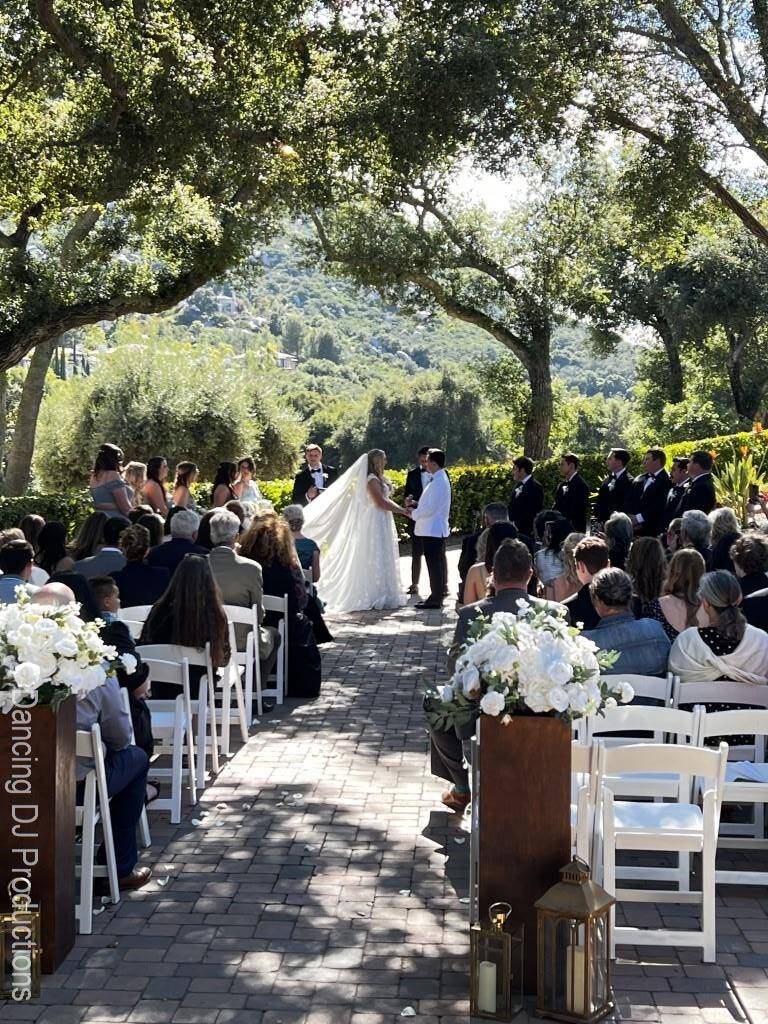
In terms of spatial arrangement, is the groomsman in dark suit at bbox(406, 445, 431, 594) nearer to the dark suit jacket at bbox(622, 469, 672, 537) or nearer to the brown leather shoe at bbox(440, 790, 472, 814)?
the dark suit jacket at bbox(622, 469, 672, 537)

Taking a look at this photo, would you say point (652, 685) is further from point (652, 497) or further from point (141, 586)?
point (652, 497)

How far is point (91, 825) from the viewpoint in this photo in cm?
539

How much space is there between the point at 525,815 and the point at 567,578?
4.81 meters

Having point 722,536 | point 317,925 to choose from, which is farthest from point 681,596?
point 317,925

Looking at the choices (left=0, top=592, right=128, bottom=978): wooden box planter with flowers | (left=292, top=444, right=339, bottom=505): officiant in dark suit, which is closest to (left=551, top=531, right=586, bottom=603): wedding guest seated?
(left=0, top=592, right=128, bottom=978): wooden box planter with flowers

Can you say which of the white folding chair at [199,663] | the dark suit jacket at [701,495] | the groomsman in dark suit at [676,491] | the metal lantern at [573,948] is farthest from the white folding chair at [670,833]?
the groomsman in dark suit at [676,491]

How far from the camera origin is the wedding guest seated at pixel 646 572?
8.16 m

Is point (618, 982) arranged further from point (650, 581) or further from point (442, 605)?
point (442, 605)

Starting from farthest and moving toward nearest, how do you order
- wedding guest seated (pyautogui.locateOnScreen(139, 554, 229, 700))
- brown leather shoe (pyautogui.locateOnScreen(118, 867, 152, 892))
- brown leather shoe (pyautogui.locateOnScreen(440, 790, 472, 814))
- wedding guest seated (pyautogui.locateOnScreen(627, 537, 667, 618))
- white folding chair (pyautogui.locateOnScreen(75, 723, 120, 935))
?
wedding guest seated (pyautogui.locateOnScreen(627, 537, 667, 618)) → wedding guest seated (pyautogui.locateOnScreen(139, 554, 229, 700)) → brown leather shoe (pyautogui.locateOnScreen(440, 790, 472, 814)) → brown leather shoe (pyautogui.locateOnScreen(118, 867, 152, 892)) → white folding chair (pyautogui.locateOnScreen(75, 723, 120, 935))

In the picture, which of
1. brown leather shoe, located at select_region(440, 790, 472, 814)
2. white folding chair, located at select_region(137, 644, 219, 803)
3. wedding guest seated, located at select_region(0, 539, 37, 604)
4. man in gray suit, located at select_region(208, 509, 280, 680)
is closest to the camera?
brown leather shoe, located at select_region(440, 790, 472, 814)

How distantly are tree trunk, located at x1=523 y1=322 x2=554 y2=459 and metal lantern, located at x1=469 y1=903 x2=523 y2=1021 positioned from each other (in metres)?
24.8

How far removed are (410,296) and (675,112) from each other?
13167mm

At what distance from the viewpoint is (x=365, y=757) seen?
26.5 ft

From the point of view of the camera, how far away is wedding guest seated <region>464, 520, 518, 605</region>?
28.7ft
